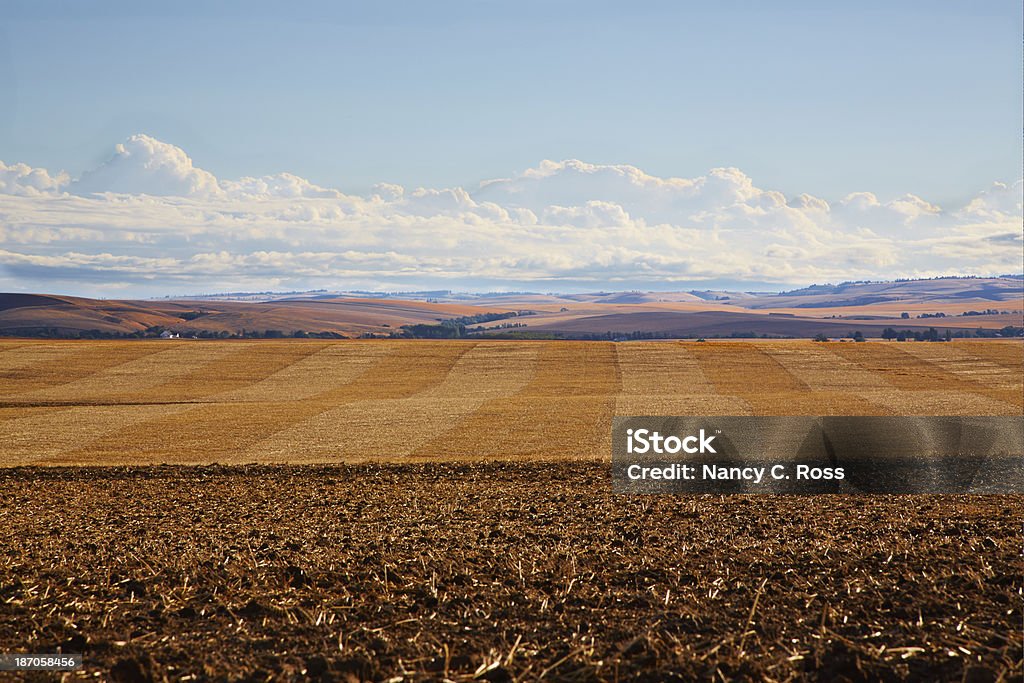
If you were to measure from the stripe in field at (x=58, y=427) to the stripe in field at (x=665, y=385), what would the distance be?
55.7 feet

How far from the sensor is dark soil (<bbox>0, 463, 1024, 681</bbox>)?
628 cm

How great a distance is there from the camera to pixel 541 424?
2573cm

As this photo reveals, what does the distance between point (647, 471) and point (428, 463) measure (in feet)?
15.6

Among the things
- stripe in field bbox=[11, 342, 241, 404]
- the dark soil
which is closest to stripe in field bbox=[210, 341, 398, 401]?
stripe in field bbox=[11, 342, 241, 404]

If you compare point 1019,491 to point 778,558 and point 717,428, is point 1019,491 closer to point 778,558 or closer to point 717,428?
point 778,558

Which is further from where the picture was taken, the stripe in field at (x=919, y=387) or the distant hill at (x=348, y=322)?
the distant hill at (x=348, y=322)

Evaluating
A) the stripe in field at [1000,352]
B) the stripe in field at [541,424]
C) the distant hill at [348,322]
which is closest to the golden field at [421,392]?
the stripe in field at [541,424]

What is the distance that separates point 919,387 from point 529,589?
3822cm

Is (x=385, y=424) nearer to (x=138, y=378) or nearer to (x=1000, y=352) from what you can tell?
(x=138, y=378)

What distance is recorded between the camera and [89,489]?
48.2 ft

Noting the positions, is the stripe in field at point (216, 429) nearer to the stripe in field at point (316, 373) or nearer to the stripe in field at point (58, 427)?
the stripe in field at point (58, 427)

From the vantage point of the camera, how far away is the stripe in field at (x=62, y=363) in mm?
40125

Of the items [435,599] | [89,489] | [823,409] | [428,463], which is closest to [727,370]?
[823,409]

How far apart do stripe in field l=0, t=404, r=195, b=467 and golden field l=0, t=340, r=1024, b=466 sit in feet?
0.31
